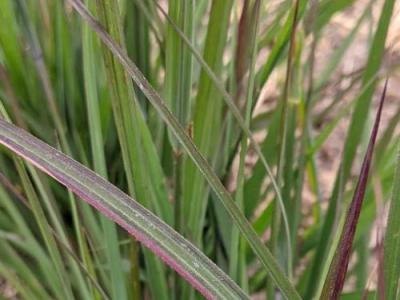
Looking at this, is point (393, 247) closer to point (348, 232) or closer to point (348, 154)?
point (348, 232)

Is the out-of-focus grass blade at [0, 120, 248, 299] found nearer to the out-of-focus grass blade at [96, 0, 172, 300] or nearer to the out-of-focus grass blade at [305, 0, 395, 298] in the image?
the out-of-focus grass blade at [96, 0, 172, 300]

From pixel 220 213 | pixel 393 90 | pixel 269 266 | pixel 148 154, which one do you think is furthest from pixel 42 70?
pixel 393 90

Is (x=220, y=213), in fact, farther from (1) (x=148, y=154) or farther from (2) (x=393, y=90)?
(2) (x=393, y=90)

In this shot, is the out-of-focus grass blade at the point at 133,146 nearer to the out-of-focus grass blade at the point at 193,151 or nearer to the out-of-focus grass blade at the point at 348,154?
the out-of-focus grass blade at the point at 193,151

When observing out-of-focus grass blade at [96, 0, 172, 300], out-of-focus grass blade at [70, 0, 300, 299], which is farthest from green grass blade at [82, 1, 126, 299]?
out-of-focus grass blade at [70, 0, 300, 299]

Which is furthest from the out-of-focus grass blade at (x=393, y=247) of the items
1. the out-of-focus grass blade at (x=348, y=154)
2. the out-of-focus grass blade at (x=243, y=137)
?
the out-of-focus grass blade at (x=348, y=154)
